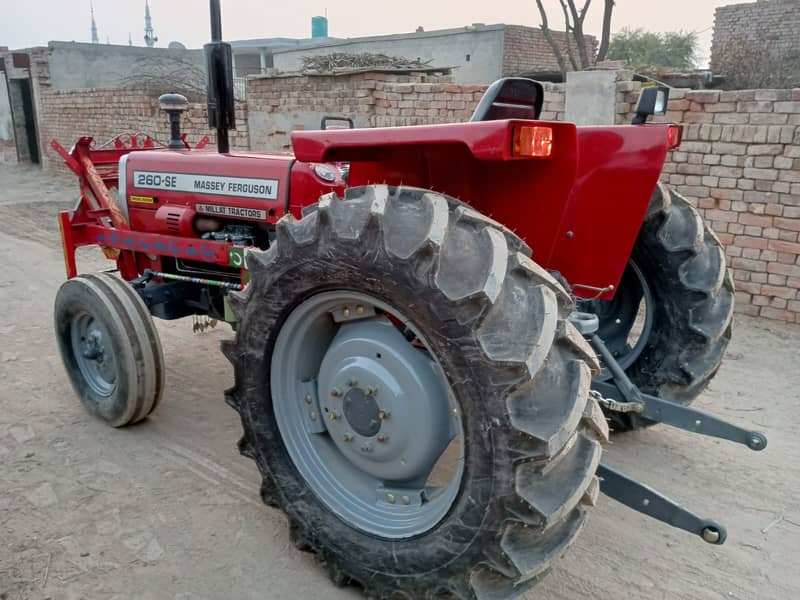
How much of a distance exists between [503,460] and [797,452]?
2.29 meters

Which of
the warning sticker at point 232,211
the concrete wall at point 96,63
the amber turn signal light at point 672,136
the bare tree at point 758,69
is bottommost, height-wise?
the warning sticker at point 232,211

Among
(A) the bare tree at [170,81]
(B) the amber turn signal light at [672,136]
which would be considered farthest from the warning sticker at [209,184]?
(A) the bare tree at [170,81]

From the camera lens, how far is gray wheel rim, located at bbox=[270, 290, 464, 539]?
2.19m

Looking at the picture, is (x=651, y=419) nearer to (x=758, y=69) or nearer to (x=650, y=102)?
(x=650, y=102)

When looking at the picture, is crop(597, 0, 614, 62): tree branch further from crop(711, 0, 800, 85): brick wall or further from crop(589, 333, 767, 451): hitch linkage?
crop(589, 333, 767, 451): hitch linkage

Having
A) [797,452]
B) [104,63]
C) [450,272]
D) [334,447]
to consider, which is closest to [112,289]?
[334,447]

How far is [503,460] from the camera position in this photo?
1837 mm

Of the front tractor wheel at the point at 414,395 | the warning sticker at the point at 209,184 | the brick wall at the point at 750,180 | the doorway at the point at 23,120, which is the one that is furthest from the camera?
the doorway at the point at 23,120

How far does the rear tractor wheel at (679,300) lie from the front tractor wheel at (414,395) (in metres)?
1.29

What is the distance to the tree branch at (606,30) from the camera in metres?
14.9

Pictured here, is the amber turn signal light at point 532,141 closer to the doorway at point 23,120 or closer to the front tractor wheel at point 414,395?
the front tractor wheel at point 414,395

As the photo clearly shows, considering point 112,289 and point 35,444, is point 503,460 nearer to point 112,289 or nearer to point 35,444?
point 112,289

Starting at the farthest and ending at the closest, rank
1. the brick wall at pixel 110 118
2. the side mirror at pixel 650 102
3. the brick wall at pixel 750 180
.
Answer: the brick wall at pixel 110 118 < the brick wall at pixel 750 180 < the side mirror at pixel 650 102

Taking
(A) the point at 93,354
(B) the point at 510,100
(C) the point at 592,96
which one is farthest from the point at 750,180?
(A) the point at 93,354
